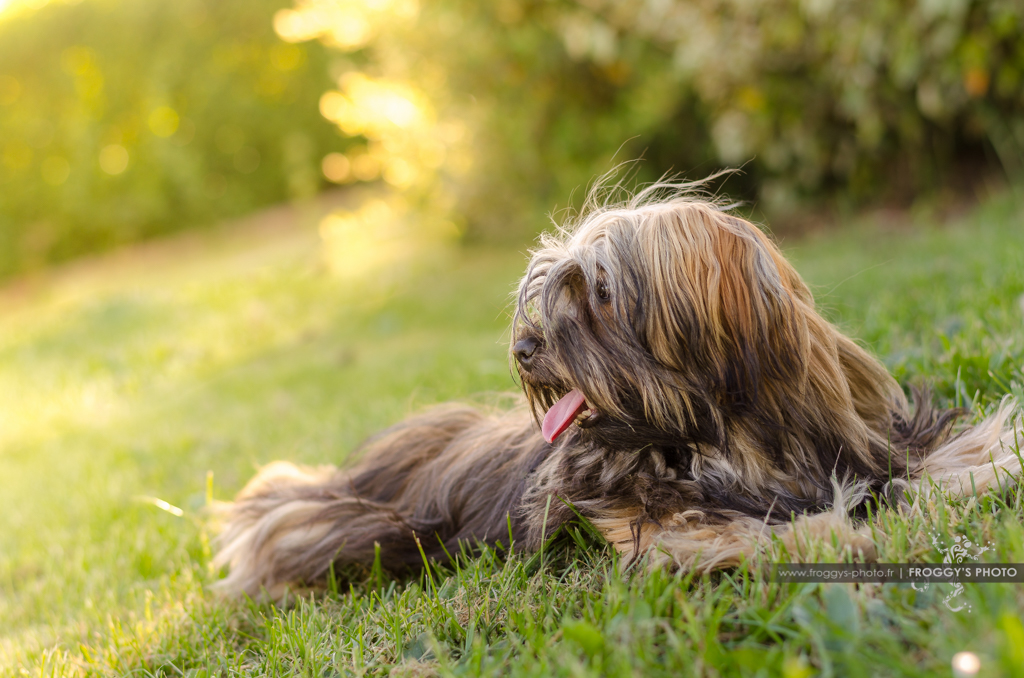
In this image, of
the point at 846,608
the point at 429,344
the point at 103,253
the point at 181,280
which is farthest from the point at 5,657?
the point at 103,253

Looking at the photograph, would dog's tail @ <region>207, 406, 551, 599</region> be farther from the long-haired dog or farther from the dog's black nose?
the dog's black nose

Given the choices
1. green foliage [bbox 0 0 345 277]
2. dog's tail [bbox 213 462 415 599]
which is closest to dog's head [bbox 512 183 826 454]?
dog's tail [bbox 213 462 415 599]

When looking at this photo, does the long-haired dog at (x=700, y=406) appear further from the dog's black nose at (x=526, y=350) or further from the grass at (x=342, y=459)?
the grass at (x=342, y=459)

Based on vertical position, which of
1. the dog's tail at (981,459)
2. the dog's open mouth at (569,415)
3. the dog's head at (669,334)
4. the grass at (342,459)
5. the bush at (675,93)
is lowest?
the grass at (342,459)

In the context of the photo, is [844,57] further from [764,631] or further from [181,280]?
[181,280]

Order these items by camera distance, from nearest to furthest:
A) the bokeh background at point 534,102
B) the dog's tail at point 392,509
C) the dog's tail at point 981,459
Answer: the dog's tail at point 981,459
the dog's tail at point 392,509
the bokeh background at point 534,102

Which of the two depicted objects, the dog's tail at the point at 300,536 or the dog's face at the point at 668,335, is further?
the dog's tail at the point at 300,536

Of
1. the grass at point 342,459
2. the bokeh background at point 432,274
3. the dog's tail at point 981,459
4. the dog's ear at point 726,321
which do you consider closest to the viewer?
the grass at point 342,459

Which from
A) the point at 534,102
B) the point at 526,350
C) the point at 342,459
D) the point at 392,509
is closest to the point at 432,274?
the point at 534,102

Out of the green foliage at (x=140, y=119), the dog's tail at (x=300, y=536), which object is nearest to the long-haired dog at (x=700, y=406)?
the dog's tail at (x=300, y=536)

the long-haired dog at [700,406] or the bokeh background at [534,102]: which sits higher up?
Answer: the bokeh background at [534,102]

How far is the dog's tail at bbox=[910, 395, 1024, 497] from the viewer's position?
198 cm

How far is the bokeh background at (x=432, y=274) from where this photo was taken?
6.04ft

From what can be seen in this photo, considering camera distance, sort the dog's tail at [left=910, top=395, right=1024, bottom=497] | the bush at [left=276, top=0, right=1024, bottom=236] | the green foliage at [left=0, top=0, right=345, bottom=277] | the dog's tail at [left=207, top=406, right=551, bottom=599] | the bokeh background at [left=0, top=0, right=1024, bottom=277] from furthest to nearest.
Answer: the green foliage at [left=0, top=0, right=345, bottom=277]
the bokeh background at [left=0, top=0, right=1024, bottom=277]
the bush at [left=276, top=0, right=1024, bottom=236]
the dog's tail at [left=207, top=406, right=551, bottom=599]
the dog's tail at [left=910, top=395, right=1024, bottom=497]
